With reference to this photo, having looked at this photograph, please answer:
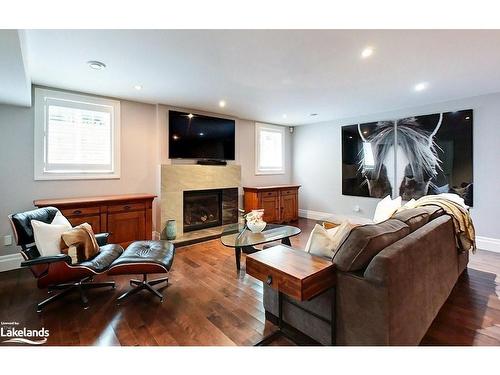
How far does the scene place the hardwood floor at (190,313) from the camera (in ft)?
5.80

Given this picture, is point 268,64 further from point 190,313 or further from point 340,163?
point 340,163

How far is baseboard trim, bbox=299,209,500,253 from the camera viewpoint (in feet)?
12.1

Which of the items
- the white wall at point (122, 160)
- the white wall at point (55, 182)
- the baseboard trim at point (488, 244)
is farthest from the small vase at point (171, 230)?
the baseboard trim at point (488, 244)

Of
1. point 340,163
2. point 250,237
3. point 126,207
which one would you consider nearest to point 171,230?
point 126,207

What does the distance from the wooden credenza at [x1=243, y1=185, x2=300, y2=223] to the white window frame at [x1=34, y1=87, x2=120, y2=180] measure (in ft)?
8.49

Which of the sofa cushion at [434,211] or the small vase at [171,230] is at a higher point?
the sofa cushion at [434,211]

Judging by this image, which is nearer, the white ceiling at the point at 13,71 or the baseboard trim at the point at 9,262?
the white ceiling at the point at 13,71

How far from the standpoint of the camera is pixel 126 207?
3.49 metres

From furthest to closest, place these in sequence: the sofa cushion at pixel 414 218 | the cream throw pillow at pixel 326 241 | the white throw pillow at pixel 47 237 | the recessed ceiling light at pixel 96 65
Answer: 1. the recessed ceiling light at pixel 96 65
2. the white throw pillow at pixel 47 237
3. the sofa cushion at pixel 414 218
4. the cream throw pillow at pixel 326 241

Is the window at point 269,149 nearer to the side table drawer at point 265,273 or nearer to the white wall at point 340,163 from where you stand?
the white wall at point 340,163

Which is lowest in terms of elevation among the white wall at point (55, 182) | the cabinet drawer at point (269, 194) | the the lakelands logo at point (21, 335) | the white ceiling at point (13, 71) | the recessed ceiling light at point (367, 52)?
the the lakelands logo at point (21, 335)

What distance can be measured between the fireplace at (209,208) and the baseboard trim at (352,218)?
2.09 m

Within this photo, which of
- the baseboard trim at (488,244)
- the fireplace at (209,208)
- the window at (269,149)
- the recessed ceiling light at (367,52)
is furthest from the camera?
the window at (269,149)
